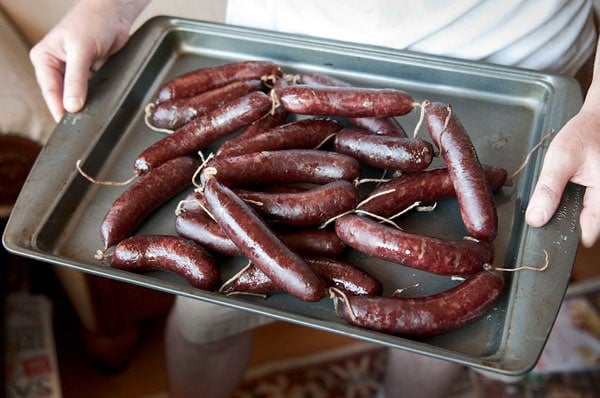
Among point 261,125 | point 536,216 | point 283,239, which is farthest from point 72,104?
point 536,216

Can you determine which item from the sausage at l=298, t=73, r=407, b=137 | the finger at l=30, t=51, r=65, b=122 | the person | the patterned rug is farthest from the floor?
the sausage at l=298, t=73, r=407, b=137

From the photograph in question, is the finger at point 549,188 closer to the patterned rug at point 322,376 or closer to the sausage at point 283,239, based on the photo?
the sausage at point 283,239

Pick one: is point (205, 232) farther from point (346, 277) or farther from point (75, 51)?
point (75, 51)

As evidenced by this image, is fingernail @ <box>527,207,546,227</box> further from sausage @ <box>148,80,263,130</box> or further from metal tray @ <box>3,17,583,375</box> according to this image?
sausage @ <box>148,80,263,130</box>

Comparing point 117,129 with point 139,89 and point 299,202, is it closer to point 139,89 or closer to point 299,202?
point 139,89

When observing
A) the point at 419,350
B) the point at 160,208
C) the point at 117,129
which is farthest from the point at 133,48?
the point at 419,350

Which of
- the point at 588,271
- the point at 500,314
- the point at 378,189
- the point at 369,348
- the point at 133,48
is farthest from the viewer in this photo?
the point at 588,271
